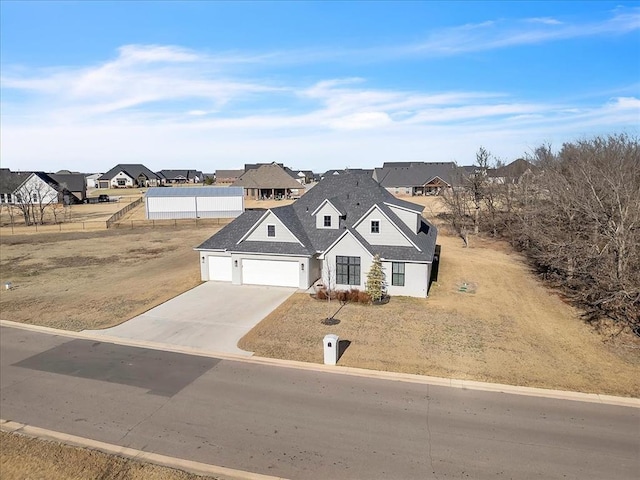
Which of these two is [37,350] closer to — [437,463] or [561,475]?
[437,463]

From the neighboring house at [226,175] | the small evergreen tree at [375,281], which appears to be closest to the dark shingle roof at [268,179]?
the neighboring house at [226,175]

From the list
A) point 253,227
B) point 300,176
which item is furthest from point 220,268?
point 300,176

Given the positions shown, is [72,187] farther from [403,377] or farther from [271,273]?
[403,377]

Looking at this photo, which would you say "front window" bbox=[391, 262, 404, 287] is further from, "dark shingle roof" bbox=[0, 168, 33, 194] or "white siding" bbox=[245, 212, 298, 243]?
"dark shingle roof" bbox=[0, 168, 33, 194]

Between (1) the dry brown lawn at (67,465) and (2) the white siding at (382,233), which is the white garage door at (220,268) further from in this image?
(1) the dry brown lawn at (67,465)

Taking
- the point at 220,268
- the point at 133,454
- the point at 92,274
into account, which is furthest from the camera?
the point at 92,274

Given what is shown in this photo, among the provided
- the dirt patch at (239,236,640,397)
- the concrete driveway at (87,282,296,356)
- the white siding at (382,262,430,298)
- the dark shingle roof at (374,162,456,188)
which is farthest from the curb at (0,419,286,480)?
the dark shingle roof at (374,162,456,188)
